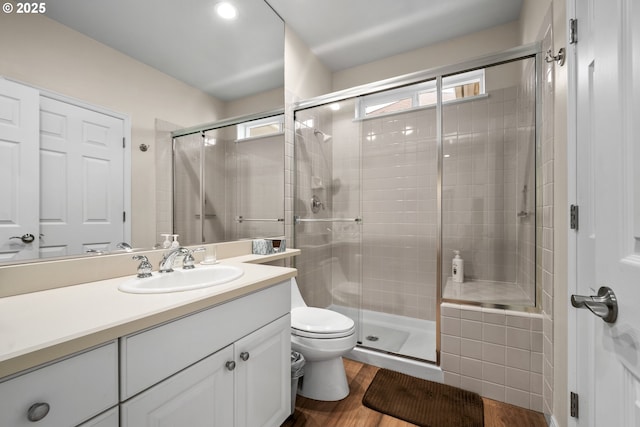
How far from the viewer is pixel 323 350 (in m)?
1.52

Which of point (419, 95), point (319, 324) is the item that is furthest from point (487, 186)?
point (319, 324)

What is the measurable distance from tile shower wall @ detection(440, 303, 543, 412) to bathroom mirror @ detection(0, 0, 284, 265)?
6.02 ft

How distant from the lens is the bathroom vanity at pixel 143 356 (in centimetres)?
56

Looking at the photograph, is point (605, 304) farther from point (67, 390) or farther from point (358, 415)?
point (358, 415)

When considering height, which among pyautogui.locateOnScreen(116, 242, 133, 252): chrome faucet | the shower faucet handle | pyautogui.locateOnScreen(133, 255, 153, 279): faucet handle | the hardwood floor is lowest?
the hardwood floor

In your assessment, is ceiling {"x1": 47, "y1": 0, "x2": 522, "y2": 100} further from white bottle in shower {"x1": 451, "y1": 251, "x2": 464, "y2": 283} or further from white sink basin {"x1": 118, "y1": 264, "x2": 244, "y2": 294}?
white bottle in shower {"x1": 451, "y1": 251, "x2": 464, "y2": 283}

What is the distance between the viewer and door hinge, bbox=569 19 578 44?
106cm

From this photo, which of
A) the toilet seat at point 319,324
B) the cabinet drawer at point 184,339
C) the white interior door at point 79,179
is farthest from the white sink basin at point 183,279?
the toilet seat at point 319,324

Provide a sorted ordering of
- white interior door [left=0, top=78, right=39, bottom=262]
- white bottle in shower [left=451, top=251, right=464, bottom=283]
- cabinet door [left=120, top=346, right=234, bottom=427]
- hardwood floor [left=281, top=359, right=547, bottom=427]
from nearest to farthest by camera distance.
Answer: cabinet door [left=120, top=346, right=234, bottom=427], white interior door [left=0, top=78, right=39, bottom=262], hardwood floor [left=281, top=359, right=547, bottom=427], white bottle in shower [left=451, top=251, right=464, bottom=283]

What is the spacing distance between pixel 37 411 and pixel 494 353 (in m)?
1.98

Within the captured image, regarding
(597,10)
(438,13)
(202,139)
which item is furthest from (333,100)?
(597,10)

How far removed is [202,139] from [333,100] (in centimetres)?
120

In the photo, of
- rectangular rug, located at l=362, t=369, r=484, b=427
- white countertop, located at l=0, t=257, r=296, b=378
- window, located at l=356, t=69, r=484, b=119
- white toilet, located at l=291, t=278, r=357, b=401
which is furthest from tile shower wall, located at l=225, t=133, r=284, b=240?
rectangular rug, located at l=362, t=369, r=484, b=427

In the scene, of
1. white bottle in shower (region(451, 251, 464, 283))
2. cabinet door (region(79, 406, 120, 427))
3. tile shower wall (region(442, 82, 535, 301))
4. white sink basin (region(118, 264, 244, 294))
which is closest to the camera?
cabinet door (region(79, 406, 120, 427))
